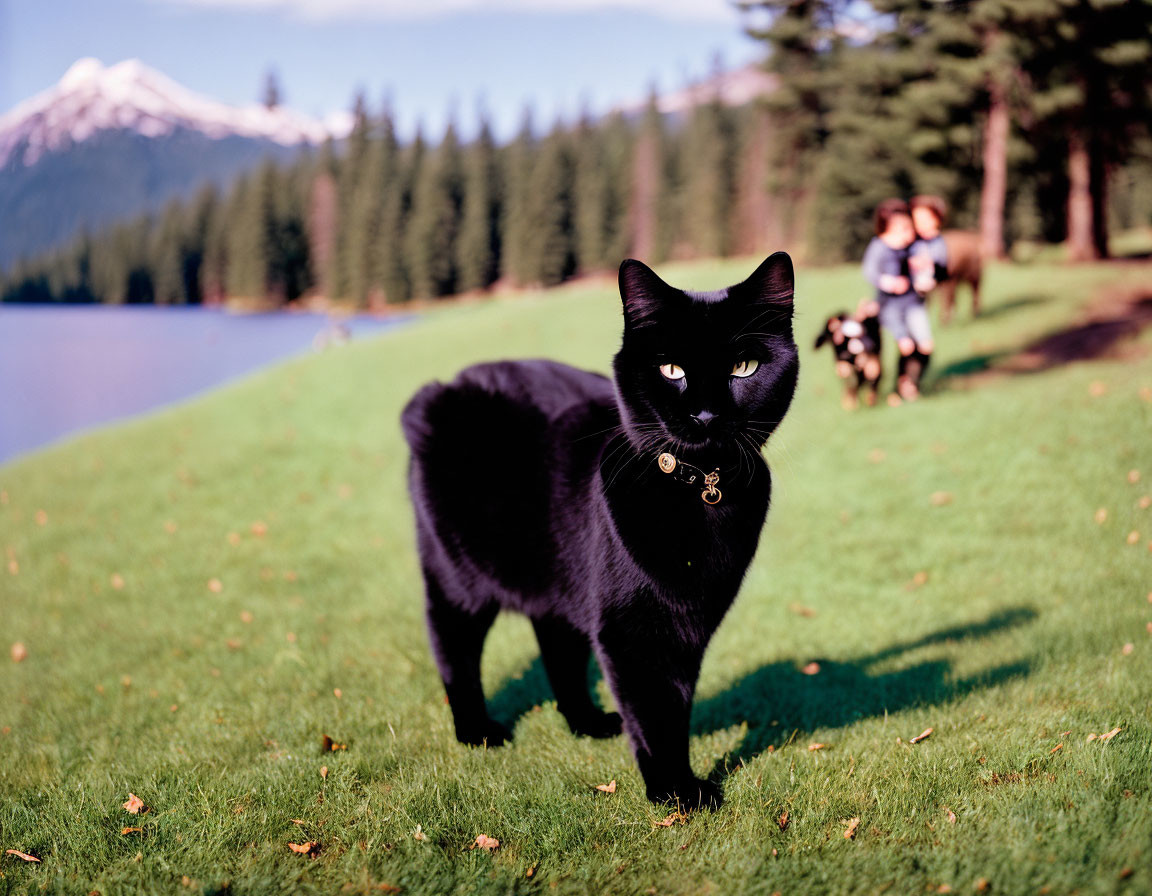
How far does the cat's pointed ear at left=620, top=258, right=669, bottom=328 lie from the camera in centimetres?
269

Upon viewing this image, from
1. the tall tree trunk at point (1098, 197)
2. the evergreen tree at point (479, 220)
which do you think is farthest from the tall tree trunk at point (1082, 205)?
the evergreen tree at point (479, 220)

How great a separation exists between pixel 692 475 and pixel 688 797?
4.37 ft

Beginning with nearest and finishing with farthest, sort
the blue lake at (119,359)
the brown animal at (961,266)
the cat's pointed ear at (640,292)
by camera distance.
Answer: the cat's pointed ear at (640,292) < the brown animal at (961,266) < the blue lake at (119,359)

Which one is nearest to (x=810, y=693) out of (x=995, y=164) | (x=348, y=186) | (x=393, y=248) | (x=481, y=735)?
(x=481, y=735)

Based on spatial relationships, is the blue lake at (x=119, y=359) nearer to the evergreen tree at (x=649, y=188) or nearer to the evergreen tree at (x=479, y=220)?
the evergreen tree at (x=479, y=220)

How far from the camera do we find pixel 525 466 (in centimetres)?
346

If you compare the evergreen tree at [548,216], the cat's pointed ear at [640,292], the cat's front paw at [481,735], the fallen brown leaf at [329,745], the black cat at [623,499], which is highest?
the evergreen tree at [548,216]

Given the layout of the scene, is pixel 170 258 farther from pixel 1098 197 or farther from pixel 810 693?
pixel 810 693

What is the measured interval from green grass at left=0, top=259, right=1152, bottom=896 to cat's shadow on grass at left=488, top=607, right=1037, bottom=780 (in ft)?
0.09

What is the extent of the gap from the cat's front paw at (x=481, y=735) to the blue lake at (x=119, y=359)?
20192mm

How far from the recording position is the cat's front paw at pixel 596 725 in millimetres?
3988

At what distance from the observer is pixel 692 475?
2.86 metres

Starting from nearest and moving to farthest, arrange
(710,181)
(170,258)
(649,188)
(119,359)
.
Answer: (119,359) < (710,181) < (649,188) < (170,258)

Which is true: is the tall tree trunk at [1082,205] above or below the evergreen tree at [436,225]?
below
